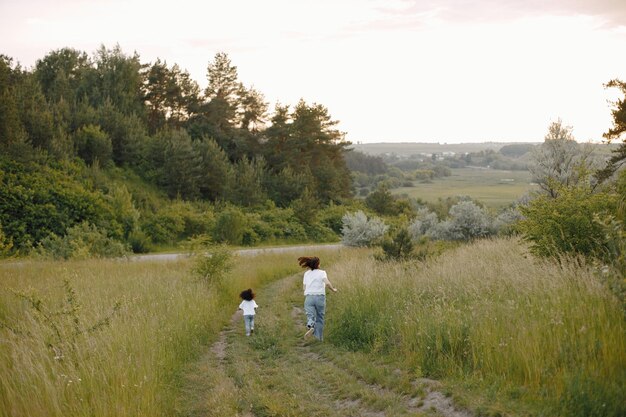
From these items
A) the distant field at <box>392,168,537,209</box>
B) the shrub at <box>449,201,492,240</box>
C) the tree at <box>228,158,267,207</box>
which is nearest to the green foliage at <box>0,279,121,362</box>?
the shrub at <box>449,201,492,240</box>

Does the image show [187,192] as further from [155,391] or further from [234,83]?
[155,391]

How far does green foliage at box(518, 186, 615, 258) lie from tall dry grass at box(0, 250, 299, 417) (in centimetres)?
764

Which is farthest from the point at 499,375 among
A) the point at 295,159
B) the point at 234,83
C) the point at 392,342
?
the point at 234,83

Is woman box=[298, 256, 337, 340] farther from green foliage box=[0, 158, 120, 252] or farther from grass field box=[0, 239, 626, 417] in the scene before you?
green foliage box=[0, 158, 120, 252]

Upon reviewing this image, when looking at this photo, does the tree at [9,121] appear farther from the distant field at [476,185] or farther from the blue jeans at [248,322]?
the distant field at [476,185]

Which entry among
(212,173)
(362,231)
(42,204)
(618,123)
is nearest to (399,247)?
(362,231)

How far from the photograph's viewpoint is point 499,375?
21.7 feet

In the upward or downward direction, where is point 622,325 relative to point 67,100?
downward

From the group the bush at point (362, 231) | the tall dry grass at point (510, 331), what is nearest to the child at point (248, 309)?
the tall dry grass at point (510, 331)

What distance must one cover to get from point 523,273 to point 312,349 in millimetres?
4503

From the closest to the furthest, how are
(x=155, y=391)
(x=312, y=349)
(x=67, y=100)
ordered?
(x=155, y=391) → (x=312, y=349) → (x=67, y=100)

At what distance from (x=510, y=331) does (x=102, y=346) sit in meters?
6.20

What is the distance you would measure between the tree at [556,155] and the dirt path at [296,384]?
1589cm

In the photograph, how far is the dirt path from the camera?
661cm
